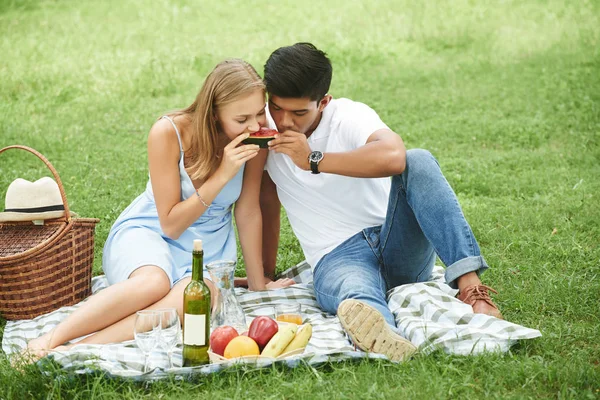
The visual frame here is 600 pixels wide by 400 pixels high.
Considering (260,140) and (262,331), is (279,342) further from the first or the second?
(260,140)

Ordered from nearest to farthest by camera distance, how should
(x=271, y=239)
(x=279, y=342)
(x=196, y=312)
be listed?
(x=196, y=312)
(x=279, y=342)
(x=271, y=239)

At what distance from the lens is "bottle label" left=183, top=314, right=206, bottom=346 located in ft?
11.5

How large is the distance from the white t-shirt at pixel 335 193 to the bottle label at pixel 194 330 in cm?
126

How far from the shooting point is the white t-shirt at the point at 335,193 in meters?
4.60

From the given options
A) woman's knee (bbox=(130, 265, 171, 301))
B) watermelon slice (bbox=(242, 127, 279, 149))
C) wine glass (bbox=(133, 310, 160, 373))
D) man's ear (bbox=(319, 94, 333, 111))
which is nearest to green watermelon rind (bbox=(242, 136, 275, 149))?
watermelon slice (bbox=(242, 127, 279, 149))

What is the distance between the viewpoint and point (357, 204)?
4.63 meters

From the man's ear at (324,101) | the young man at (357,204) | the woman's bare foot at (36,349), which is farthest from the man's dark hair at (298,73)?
the woman's bare foot at (36,349)

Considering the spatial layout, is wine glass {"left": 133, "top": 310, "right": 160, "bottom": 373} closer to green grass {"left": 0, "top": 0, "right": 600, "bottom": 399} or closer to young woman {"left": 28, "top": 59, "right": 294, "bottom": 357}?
green grass {"left": 0, "top": 0, "right": 600, "bottom": 399}

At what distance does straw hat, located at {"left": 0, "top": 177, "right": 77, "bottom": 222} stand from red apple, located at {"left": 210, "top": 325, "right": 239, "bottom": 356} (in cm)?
153

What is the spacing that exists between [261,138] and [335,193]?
24.2 inches

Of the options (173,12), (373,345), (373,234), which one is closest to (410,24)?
(173,12)

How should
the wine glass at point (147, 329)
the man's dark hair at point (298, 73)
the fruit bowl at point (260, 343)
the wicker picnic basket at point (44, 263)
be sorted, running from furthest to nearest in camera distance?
the wicker picnic basket at point (44, 263)
the man's dark hair at point (298, 73)
the fruit bowl at point (260, 343)
the wine glass at point (147, 329)

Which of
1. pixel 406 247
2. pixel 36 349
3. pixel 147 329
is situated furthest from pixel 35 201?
pixel 406 247

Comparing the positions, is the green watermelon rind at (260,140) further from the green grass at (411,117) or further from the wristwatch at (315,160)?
the green grass at (411,117)
